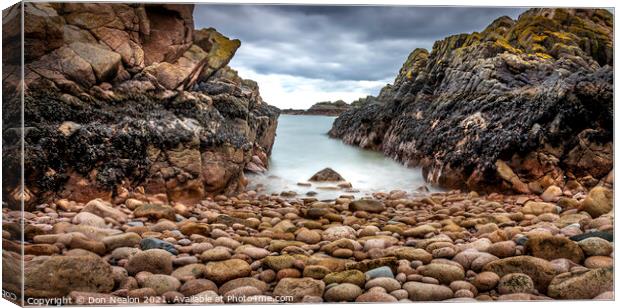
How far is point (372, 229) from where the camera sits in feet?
16.3

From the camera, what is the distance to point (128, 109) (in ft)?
16.6

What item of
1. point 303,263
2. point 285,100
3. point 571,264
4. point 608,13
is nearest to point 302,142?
point 285,100

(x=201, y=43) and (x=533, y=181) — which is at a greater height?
(x=201, y=43)

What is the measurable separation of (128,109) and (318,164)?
73.1 inches

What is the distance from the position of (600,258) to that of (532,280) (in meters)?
0.81

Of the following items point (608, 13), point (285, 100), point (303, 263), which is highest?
point (608, 13)

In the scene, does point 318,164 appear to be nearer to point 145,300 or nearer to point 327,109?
point 327,109

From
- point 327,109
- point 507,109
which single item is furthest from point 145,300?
point 507,109

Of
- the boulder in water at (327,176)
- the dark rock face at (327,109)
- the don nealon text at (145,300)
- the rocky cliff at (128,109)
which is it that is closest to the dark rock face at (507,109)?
the dark rock face at (327,109)

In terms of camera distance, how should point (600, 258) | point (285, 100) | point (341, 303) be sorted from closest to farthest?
point (341, 303), point (600, 258), point (285, 100)

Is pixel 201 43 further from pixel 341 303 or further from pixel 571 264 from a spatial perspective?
pixel 571 264

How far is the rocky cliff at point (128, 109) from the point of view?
4547 mm

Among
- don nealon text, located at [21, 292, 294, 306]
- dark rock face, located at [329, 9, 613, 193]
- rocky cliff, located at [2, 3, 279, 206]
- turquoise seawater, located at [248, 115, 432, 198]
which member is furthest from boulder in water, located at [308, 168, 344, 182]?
don nealon text, located at [21, 292, 294, 306]

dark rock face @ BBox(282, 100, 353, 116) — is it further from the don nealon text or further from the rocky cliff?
the don nealon text
